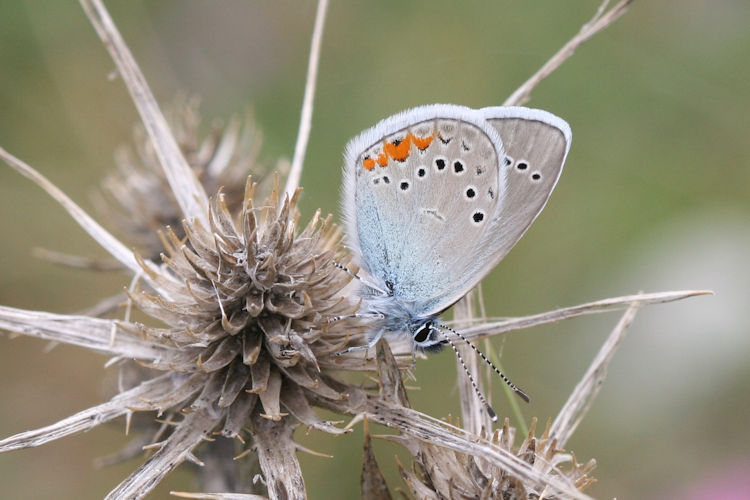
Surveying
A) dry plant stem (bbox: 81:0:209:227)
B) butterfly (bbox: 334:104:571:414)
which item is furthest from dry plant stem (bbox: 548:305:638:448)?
dry plant stem (bbox: 81:0:209:227)

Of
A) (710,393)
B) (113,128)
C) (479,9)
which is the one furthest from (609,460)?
(113,128)

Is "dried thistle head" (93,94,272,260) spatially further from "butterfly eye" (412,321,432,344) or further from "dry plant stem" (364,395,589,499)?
"dry plant stem" (364,395,589,499)

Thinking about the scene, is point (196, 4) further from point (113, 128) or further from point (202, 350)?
point (202, 350)

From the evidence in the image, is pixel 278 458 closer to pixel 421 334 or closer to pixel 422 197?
pixel 421 334

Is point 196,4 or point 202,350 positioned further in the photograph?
point 196,4

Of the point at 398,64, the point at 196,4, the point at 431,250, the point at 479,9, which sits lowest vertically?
the point at 431,250

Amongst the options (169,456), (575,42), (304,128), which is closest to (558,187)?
(575,42)

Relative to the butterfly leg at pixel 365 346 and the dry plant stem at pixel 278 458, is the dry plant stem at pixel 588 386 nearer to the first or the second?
the butterfly leg at pixel 365 346
